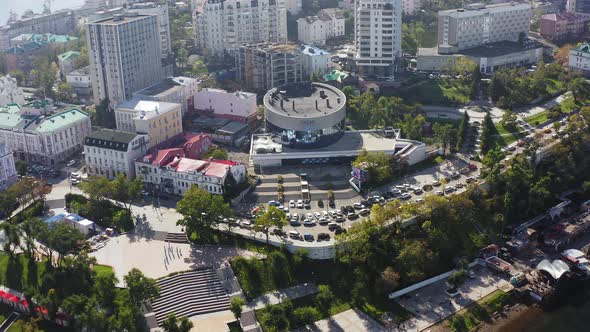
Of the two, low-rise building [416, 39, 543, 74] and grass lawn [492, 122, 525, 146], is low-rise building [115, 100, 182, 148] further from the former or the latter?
low-rise building [416, 39, 543, 74]

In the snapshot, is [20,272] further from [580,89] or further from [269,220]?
[580,89]

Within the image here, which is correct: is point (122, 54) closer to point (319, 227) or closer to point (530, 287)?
point (319, 227)

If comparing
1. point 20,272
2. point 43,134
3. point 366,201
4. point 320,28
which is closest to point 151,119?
point 43,134

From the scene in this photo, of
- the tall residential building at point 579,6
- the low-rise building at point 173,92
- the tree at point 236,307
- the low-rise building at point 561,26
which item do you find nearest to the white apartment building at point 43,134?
the low-rise building at point 173,92

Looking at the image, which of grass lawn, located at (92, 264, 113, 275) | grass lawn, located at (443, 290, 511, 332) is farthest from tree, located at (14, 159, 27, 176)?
grass lawn, located at (443, 290, 511, 332)

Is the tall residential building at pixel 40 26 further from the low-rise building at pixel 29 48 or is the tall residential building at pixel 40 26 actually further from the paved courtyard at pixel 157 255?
the paved courtyard at pixel 157 255

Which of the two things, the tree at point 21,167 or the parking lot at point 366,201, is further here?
the tree at point 21,167
